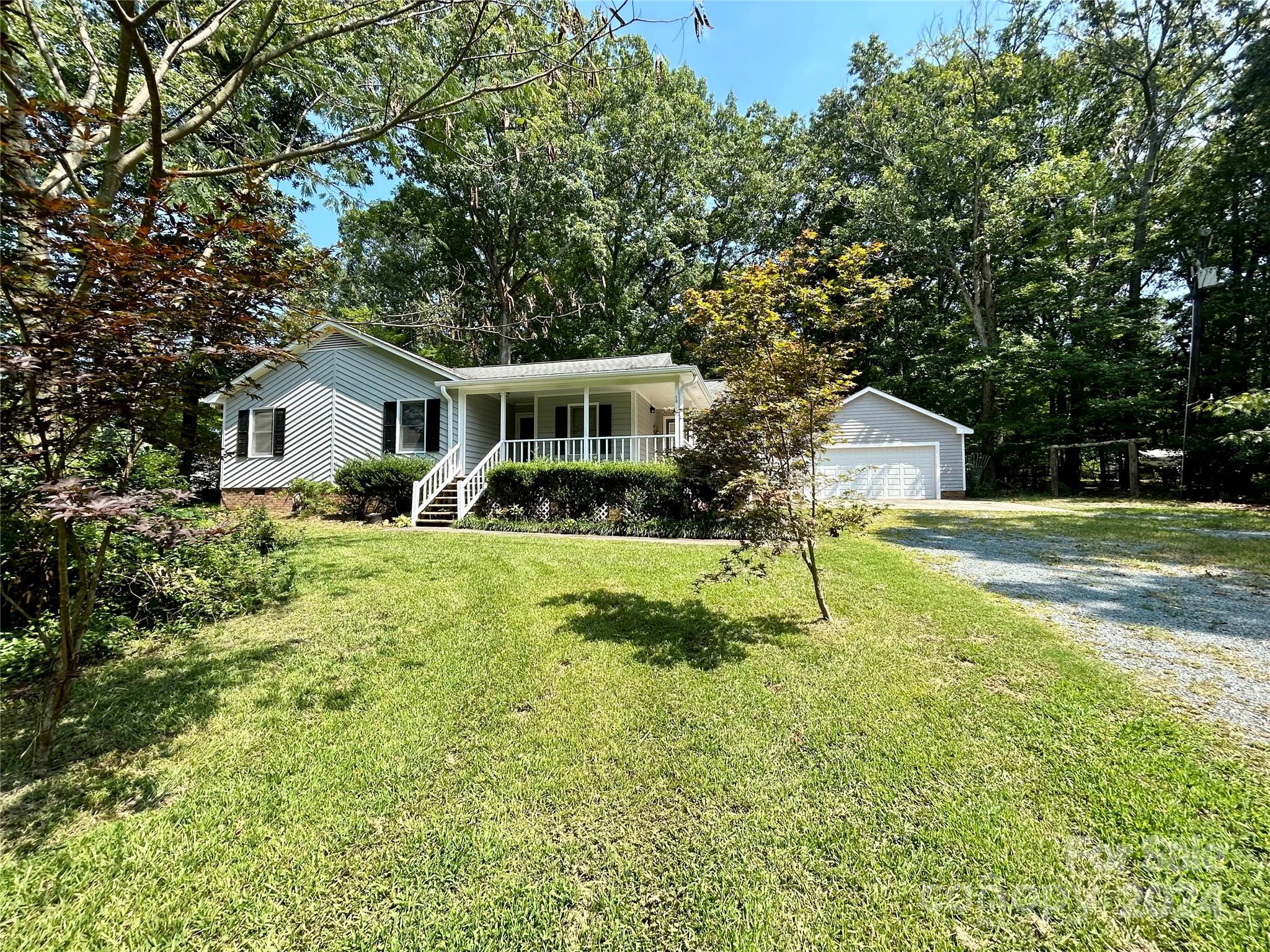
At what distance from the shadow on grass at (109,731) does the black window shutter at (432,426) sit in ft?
31.8

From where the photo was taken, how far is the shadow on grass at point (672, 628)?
400 cm

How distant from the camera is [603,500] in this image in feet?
33.4

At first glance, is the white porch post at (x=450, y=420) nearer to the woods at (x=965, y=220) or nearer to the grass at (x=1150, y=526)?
the woods at (x=965, y=220)

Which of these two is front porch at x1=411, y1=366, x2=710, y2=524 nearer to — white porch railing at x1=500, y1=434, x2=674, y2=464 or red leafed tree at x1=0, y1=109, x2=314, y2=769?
white porch railing at x1=500, y1=434, x2=674, y2=464

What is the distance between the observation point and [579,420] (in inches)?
585

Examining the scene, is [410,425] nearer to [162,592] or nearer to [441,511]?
[441,511]

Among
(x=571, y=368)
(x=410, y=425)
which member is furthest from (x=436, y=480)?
(x=571, y=368)

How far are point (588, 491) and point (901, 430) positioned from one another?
12.8 m

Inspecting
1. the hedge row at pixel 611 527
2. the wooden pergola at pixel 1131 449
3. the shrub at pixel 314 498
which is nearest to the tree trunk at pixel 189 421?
the hedge row at pixel 611 527

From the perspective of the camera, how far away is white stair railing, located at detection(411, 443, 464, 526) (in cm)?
1078

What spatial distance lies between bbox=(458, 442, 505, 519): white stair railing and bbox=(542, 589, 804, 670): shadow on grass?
627 centimetres

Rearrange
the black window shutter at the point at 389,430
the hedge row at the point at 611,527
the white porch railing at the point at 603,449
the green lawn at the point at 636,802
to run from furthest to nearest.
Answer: the black window shutter at the point at 389,430 → the white porch railing at the point at 603,449 → the hedge row at the point at 611,527 → the green lawn at the point at 636,802

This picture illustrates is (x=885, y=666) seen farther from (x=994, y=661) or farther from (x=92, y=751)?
(x=92, y=751)

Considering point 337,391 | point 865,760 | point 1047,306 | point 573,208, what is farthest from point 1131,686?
point 1047,306
